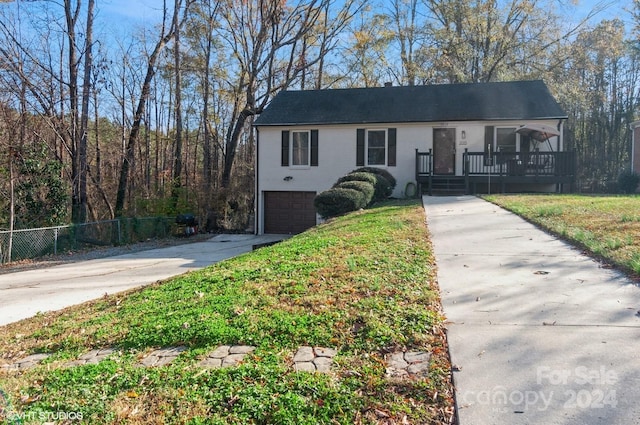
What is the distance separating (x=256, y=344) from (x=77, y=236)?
13.1 m

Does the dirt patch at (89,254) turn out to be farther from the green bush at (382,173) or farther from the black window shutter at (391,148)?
the black window shutter at (391,148)

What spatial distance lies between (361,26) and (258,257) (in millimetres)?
23200

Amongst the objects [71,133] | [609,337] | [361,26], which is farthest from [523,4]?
[609,337]

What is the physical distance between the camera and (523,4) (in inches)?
967

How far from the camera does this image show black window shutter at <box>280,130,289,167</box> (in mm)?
18609

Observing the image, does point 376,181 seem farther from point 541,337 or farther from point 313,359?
point 313,359

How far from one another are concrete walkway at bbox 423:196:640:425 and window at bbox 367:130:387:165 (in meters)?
12.2

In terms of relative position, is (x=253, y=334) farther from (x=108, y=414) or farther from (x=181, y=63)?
(x=181, y=63)

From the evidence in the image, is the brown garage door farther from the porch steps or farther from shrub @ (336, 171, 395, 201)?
the porch steps

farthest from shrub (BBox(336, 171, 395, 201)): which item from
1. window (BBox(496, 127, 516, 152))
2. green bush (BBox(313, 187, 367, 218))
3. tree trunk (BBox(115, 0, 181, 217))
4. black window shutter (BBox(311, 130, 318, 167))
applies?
tree trunk (BBox(115, 0, 181, 217))

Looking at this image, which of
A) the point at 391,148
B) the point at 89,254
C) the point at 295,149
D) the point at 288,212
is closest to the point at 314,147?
the point at 295,149

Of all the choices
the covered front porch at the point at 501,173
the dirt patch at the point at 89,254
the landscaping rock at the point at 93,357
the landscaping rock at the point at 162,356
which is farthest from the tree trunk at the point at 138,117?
the landscaping rock at the point at 162,356

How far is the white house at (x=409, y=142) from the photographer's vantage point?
15867mm

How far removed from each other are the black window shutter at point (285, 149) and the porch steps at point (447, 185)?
620cm
